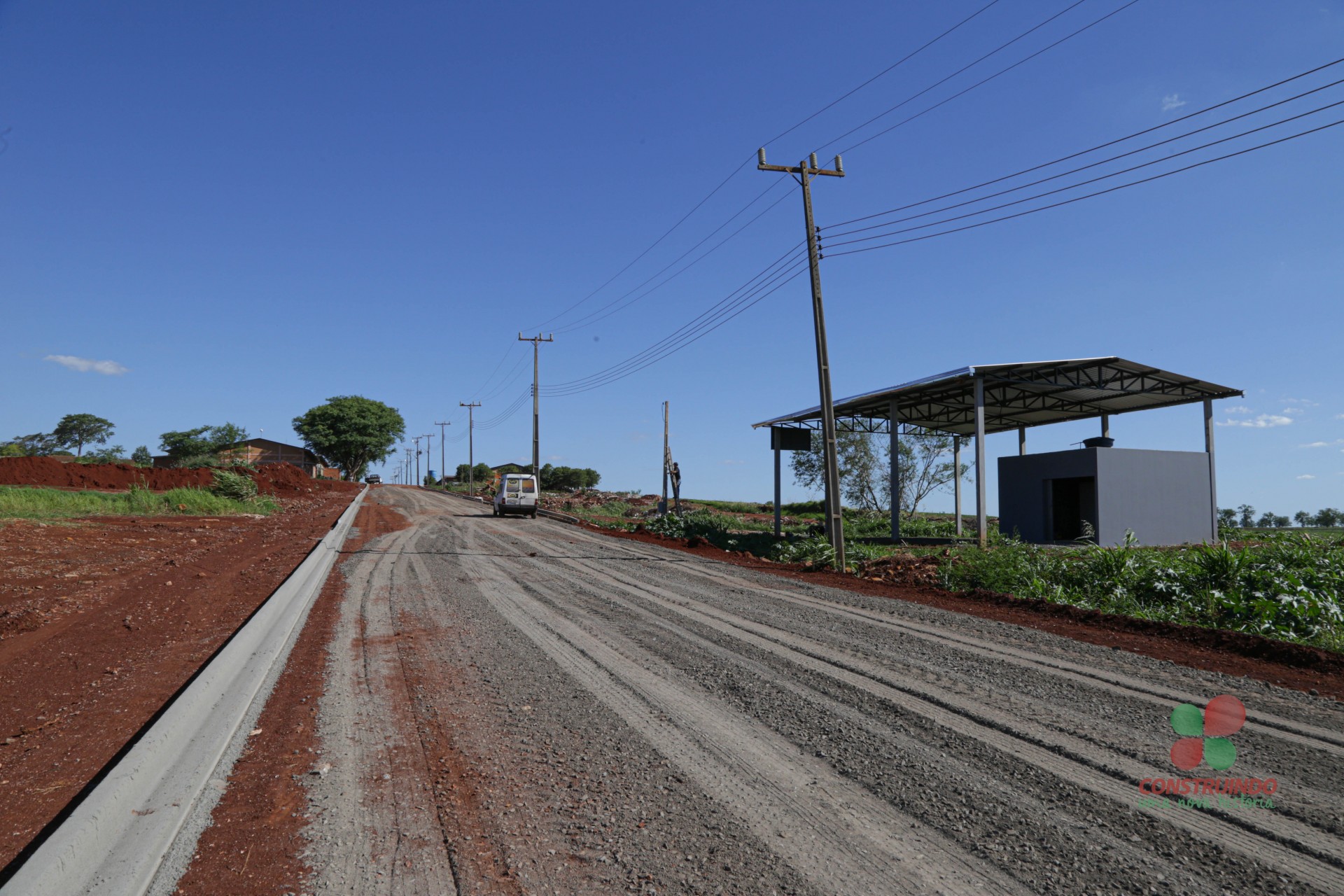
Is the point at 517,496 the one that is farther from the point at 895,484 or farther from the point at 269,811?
the point at 269,811

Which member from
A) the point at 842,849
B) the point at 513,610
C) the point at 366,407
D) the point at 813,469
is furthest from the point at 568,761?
the point at 366,407

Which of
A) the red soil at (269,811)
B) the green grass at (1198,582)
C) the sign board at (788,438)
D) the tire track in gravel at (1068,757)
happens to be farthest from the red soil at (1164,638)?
the sign board at (788,438)

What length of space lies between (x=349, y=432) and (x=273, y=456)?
23.4 meters

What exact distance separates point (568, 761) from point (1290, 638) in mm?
8371

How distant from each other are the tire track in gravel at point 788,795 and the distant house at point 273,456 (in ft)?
279

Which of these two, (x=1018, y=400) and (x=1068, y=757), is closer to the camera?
(x=1068, y=757)

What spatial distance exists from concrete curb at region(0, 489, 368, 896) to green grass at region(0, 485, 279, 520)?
755 inches

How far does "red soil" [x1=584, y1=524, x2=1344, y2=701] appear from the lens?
21.4 feet

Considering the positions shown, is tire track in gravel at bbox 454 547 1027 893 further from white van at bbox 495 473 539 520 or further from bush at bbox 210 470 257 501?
bush at bbox 210 470 257 501

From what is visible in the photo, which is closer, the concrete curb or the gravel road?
the concrete curb

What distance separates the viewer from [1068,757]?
13.8 feet

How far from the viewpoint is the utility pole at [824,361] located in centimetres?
1580

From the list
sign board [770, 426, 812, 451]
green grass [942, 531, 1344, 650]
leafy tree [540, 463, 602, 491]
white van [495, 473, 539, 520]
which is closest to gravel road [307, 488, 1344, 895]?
green grass [942, 531, 1344, 650]

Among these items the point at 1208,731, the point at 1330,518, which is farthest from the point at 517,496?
the point at 1330,518
